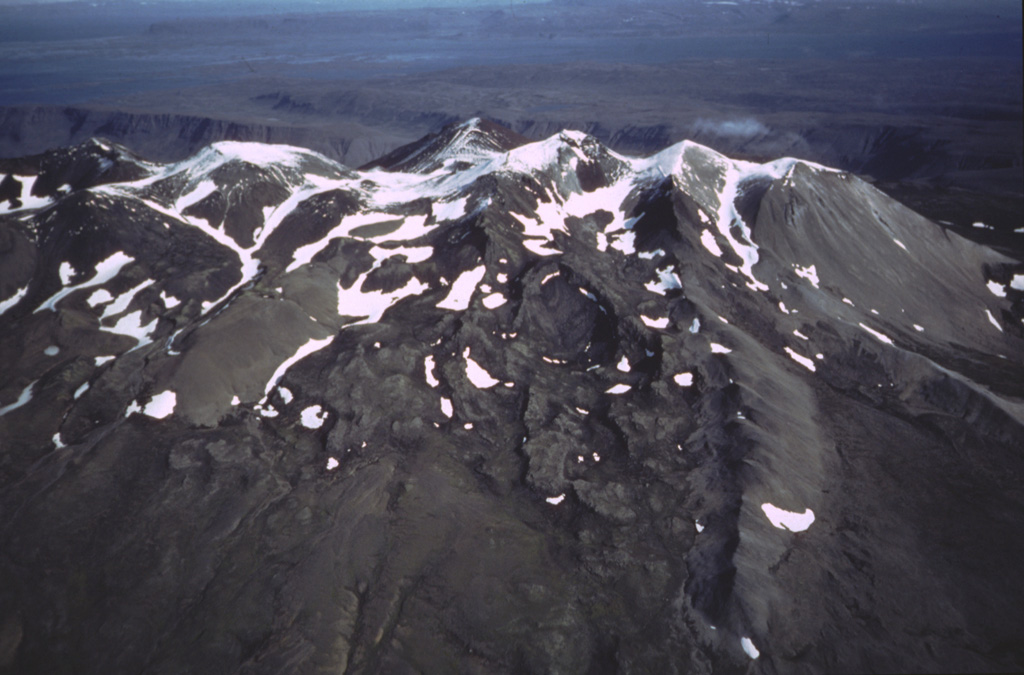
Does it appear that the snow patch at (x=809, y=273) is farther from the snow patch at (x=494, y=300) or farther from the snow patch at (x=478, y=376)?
the snow patch at (x=478, y=376)

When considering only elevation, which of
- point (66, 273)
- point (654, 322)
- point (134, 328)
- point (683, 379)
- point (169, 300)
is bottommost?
point (683, 379)

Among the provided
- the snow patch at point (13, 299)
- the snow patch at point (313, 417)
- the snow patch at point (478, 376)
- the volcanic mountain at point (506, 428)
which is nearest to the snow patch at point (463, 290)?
the volcanic mountain at point (506, 428)

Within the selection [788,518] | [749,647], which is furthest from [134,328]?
[788,518]

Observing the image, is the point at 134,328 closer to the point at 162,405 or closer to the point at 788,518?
the point at 162,405

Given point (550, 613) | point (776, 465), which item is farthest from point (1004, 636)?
point (550, 613)

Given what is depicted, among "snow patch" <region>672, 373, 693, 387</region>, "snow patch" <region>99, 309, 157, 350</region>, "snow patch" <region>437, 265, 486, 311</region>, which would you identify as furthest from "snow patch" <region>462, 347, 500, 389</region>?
"snow patch" <region>99, 309, 157, 350</region>

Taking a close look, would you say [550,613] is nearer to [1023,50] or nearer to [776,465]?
[776,465]

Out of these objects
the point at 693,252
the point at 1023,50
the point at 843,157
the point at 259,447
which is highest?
the point at 1023,50

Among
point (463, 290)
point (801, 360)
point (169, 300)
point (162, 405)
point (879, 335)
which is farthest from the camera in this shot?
point (463, 290)
